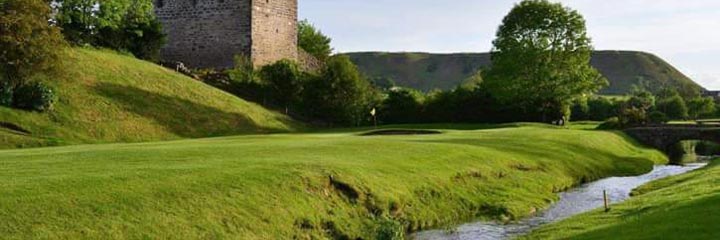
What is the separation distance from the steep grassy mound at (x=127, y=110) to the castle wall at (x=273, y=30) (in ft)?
38.2

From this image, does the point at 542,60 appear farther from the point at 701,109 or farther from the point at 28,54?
the point at 28,54

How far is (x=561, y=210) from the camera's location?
28.1m

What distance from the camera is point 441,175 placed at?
1123 inches

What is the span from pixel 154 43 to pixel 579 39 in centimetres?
4223

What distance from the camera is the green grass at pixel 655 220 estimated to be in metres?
17.0

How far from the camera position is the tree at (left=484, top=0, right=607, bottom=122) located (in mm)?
74312

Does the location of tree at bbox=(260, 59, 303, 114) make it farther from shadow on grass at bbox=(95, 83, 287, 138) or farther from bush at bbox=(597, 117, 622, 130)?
bush at bbox=(597, 117, 622, 130)

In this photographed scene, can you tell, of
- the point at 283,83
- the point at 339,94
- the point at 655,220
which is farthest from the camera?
the point at 283,83

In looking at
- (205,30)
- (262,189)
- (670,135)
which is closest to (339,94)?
(205,30)

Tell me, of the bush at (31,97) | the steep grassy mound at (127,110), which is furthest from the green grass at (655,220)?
the bush at (31,97)

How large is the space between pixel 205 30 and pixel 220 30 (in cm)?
174

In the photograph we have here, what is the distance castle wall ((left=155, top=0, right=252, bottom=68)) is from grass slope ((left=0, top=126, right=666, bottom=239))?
39179 millimetres

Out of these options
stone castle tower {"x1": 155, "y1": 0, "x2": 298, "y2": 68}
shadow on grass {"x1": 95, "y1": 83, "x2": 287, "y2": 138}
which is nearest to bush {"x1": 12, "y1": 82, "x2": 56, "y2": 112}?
shadow on grass {"x1": 95, "y1": 83, "x2": 287, "y2": 138}


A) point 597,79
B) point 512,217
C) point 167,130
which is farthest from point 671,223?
point 597,79
